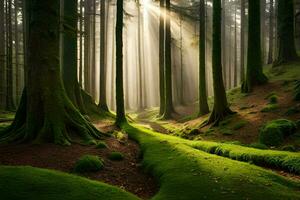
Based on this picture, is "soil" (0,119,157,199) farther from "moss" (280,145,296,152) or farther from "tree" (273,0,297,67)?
"tree" (273,0,297,67)

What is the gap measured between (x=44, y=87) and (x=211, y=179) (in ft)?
19.9

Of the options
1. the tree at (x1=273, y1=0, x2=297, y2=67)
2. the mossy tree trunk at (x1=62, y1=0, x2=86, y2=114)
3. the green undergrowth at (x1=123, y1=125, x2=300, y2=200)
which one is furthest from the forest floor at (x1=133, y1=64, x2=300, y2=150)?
the mossy tree trunk at (x1=62, y1=0, x2=86, y2=114)

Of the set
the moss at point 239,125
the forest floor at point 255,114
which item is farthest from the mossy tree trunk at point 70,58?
the moss at point 239,125

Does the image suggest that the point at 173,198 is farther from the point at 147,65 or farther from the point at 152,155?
the point at 147,65

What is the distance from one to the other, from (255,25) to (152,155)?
37.1 ft

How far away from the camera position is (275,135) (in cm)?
1037

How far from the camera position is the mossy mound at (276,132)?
1029 cm

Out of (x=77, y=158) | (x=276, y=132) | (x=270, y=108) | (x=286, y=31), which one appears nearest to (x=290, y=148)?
(x=276, y=132)

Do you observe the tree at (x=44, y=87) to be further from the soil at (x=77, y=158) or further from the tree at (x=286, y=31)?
the tree at (x=286, y=31)

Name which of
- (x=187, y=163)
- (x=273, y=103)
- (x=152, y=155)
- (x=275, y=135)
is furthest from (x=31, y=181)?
(x=273, y=103)

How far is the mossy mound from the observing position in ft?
33.8

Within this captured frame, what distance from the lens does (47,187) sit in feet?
16.7

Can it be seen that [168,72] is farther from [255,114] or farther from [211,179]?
[211,179]

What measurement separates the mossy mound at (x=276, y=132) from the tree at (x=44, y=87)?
238 inches
